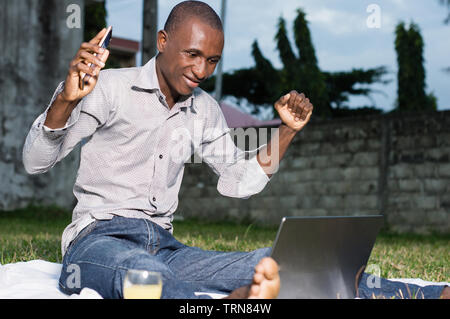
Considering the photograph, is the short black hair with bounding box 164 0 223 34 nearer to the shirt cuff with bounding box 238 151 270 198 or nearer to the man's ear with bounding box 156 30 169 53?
the man's ear with bounding box 156 30 169 53

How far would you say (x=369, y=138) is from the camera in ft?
26.6

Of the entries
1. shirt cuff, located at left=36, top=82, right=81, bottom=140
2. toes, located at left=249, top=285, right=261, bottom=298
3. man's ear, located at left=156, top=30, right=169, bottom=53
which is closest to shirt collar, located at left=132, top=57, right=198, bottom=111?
man's ear, located at left=156, top=30, right=169, bottom=53

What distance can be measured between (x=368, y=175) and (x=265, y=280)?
6.50 m


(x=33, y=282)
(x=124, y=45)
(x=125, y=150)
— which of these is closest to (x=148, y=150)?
(x=125, y=150)

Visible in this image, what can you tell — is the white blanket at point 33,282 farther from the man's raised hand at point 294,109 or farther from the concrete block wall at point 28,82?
the concrete block wall at point 28,82

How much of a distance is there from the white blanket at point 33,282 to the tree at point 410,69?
16.6m

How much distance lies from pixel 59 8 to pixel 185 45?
330 inches

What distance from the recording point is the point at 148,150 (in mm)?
2607

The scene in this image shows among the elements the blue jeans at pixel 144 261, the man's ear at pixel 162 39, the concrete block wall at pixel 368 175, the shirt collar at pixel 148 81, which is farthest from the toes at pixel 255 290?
the concrete block wall at pixel 368 175

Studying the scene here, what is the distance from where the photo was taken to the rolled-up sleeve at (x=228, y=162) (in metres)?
2.80

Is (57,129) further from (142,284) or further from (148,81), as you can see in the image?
(142,284)

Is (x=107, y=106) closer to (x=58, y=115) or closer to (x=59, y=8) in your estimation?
(x=58, y=115)

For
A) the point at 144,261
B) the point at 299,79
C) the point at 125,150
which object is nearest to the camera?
the point at 144,261
